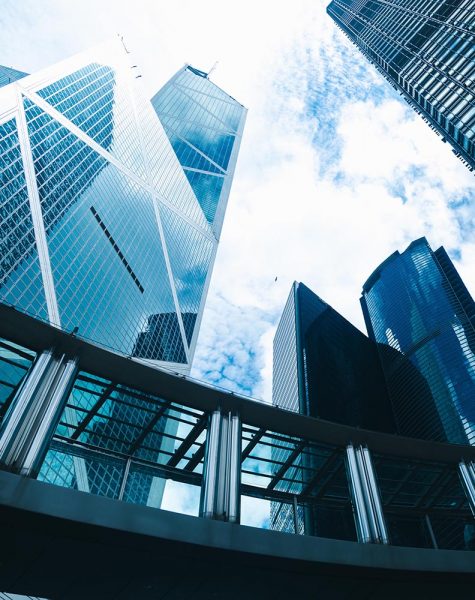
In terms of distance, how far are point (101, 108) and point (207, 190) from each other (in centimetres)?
6285

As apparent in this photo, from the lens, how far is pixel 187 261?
438ft

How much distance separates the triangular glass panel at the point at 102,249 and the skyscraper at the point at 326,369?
2887 cm

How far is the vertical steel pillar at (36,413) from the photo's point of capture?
474 inches

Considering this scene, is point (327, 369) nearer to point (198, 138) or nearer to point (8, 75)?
point (198, 138)

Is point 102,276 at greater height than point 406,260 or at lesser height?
lesser

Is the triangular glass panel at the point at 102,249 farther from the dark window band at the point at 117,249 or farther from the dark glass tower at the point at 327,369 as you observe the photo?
the dark glass tower at the point at 327,369

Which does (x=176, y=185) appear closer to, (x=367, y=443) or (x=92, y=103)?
(x=92, y=103)

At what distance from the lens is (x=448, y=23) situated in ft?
305

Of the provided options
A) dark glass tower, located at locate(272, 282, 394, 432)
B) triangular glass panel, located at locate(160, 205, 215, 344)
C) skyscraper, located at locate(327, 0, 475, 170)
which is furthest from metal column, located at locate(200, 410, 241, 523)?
triangular glass panel, located at locate(160, 205, 215, 344)

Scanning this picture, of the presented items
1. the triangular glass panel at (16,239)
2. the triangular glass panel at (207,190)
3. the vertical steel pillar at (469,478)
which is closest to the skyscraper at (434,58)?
the triangular glass panel at (207,190)

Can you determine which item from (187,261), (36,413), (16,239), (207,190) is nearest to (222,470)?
(36,413)

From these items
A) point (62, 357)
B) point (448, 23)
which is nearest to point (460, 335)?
point (448, 23)

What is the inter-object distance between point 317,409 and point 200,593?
322 feet

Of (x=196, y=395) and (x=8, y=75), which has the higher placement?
(x=8, y=75)
